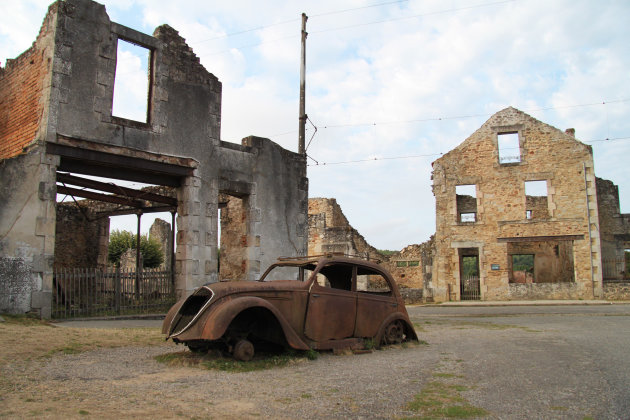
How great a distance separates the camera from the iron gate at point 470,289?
25.8 m

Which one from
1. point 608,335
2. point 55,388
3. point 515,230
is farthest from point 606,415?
point 515,230

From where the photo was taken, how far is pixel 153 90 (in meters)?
11.8

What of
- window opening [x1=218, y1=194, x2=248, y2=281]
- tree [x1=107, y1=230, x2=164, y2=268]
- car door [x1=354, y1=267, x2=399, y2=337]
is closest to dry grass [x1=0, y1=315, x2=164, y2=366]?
car door [x1=354, y1=267, x2=399, y2=337]

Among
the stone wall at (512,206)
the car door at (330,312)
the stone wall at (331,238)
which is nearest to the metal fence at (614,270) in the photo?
the stone wall at (512,206)

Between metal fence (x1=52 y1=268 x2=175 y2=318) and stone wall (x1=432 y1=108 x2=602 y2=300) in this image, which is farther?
stone wall (x1=432 y1=108 x2=602 y2=300)

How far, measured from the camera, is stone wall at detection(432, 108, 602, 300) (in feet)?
81.8

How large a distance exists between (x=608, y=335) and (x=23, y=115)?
11940 millimetres

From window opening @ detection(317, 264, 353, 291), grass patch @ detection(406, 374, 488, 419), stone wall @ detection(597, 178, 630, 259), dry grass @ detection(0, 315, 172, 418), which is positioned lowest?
grass patch @ detection(406, 374, 488, 419)

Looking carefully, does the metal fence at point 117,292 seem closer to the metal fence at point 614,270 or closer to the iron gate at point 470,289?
the iron gate at point 470,289

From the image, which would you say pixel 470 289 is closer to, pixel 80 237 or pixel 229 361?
pixel 80 237

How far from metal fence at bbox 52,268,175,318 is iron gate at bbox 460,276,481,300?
1734 cm

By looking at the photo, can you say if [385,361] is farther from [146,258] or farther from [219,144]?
[146,258]

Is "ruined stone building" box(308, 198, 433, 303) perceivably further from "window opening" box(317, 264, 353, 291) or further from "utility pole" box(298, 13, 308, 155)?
"window opening" box(317, 264, 353, 291)

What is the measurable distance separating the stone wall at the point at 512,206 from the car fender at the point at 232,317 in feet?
68.5
